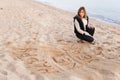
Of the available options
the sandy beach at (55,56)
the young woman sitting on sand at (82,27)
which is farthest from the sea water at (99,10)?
the young woman sitting on sand at (82,27)

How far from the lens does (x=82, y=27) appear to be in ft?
26.9

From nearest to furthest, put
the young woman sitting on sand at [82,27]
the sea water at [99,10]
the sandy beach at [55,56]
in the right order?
1. the sandy beach at [55,56]
2. the young woman sitting on sand at [82,27]
3. the sea water at [99,10]

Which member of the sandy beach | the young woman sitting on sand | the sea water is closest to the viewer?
the sandy beach

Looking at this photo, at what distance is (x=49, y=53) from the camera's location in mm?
6988

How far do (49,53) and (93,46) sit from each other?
1367 mm

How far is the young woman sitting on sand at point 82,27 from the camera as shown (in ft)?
26.4

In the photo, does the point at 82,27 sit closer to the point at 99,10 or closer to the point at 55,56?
the point at 55,56

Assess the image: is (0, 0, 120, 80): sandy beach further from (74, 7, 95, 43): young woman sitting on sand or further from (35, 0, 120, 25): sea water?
(35, 0, 120, 25): sea water

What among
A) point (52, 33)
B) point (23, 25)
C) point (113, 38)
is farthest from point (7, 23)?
point (113, 38)

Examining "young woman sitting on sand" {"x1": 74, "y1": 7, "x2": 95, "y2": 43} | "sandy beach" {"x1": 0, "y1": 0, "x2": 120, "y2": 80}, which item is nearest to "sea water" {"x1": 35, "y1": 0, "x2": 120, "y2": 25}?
"sandy beach" {"x1": 0, "y1": 0, "x2": 120, "y2": 80}

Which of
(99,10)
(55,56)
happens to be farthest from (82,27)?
(99,10)

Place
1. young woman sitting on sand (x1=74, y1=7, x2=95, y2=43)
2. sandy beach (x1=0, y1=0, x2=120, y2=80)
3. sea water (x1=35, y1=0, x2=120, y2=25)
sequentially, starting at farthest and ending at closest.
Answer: sea water (x1=35, y1=0, x2=120, y2=25)
young woman sitting on sand (x1=74, y1=7, x2=95, y2=43)
sandy beach (x1=0, y1=0, x2=120, y2=80)

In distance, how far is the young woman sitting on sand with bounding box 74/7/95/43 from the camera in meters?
8.05

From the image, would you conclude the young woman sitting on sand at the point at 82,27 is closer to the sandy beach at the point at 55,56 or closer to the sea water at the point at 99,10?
the sandy beach at the point at 55,56
